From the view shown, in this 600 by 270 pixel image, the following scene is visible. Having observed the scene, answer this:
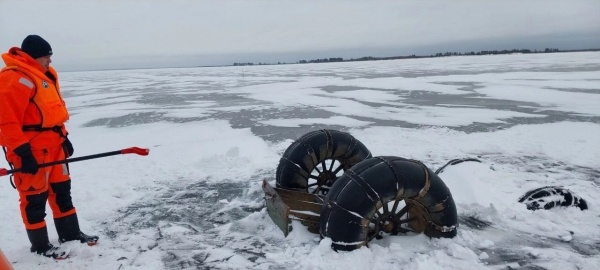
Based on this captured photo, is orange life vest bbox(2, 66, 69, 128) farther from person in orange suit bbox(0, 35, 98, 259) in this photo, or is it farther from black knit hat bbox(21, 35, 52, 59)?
black knit hat bbox(21, 35, 52, 59)

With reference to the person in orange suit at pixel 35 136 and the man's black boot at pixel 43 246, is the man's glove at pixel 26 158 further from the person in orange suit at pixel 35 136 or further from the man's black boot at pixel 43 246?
the man's black boot at pixel 43 246

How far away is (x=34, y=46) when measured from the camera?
333 cm

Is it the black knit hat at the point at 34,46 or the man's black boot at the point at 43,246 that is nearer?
the black knit hat at the point at 34,46

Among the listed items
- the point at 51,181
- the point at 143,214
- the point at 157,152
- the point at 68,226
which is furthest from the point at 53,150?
the point at 157,152

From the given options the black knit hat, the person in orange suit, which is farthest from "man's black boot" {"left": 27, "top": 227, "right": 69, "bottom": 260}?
the black knit hat

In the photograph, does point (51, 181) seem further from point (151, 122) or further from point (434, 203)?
point (151, 122)

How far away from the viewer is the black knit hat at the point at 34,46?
3.31 m

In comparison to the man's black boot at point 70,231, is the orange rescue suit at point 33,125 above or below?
above

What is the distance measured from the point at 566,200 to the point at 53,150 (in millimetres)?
5124

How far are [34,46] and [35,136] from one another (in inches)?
30.5

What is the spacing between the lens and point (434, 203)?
3389 millimetres

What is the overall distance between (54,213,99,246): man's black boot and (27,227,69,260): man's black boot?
157 millimetres

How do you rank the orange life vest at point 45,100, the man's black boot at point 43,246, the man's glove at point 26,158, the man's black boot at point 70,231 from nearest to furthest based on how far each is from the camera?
the man's glove at point 26,158 < the orange life vest at point 45,100 < the man's black boot at point 43,246 < the man's black boot at point 70,231

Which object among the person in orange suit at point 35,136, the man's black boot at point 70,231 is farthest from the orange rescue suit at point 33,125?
the man's black boot at point 70,231
